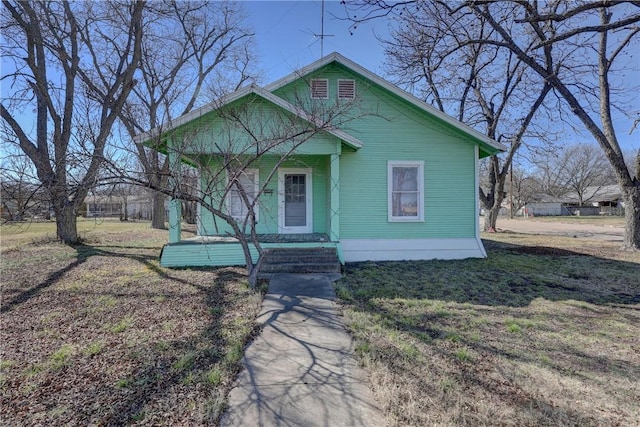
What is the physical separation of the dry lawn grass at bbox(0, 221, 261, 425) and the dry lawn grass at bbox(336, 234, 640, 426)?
5.11ft

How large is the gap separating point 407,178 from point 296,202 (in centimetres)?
338

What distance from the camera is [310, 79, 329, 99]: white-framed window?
9414 mm

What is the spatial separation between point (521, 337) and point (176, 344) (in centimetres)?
408

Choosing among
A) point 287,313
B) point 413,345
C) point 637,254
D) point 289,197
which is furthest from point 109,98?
point 637,254

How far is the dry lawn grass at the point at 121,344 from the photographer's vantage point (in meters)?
2.53

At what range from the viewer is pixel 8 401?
2.64m

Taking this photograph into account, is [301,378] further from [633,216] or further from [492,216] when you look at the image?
[492,216]

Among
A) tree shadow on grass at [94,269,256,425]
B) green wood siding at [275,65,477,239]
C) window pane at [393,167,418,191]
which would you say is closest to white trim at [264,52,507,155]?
green wood siding at [275,65,477,239]

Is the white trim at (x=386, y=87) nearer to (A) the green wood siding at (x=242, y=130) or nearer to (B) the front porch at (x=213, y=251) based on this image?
(A) the green wood siding at (x=242, y=130)

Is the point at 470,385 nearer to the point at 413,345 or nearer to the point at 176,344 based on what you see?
the point at 413,345

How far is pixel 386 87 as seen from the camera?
29.4ft

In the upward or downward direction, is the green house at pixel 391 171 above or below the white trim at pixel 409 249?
above

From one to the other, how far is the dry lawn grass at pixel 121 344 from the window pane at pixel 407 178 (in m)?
5.11

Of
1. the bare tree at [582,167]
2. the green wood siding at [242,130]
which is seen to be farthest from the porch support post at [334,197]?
the bare tree at [582,167]
